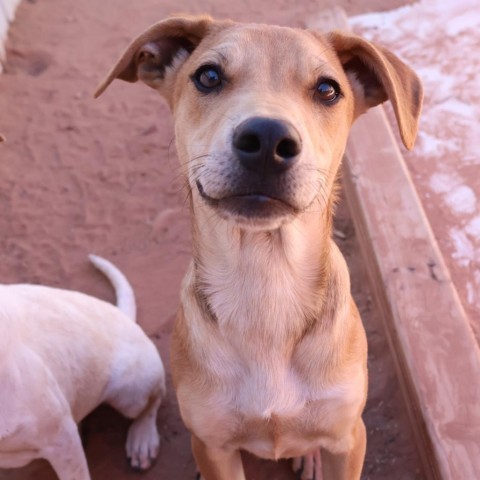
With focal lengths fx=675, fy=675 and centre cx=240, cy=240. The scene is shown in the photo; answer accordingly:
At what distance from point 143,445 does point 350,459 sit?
145cm

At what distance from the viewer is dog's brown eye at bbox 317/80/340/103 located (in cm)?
272

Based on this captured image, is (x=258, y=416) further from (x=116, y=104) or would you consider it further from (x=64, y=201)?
(x=116, y=104)

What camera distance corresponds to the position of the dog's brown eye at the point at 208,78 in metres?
2.71

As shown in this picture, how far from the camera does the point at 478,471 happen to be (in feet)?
11.0

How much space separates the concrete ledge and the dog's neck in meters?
1.19

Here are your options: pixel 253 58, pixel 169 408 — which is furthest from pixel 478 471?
pixel 253 58

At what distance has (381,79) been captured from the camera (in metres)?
2.94

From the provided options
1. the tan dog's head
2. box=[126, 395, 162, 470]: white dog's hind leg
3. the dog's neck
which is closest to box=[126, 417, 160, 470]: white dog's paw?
box=[126, 395, 162, 470]: white dog's hind leg

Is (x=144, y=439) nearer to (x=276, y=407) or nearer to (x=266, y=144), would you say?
(x=276, y=407)

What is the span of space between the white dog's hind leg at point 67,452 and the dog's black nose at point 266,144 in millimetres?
1705

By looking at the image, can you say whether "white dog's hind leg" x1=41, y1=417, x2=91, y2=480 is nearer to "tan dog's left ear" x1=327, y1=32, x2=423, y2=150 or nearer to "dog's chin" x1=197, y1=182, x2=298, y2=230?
"dog's chin" x1=197, y1=182, x2=298, y2=230

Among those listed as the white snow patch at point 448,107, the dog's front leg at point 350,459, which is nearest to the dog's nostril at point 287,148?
the dog's front leg at point 350,459

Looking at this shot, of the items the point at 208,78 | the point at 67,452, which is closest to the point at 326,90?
the point at 208,78

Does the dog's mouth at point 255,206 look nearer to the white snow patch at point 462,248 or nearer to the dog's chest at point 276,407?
the dog's chest at point 276,407
